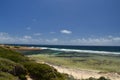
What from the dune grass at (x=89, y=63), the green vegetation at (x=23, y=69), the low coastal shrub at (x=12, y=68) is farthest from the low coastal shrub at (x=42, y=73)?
the dune grass at (x=89, y=63)

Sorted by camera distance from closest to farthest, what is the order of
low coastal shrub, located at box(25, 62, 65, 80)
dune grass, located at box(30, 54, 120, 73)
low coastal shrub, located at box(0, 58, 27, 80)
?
low coastal shrub, located at box(0, 58, 27, 80) → low coastal shrub, located at box(25, 62, 65, 80) → dune grass, located at box(30, 54, 120, 73)

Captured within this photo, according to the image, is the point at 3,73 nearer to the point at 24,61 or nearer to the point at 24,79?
the point at 24,79

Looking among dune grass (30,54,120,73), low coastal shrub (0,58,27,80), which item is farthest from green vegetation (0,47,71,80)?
dune grass (30,54,120,73)

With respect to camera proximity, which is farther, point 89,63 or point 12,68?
point 89,63

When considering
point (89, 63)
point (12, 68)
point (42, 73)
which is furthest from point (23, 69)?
point (89, 63)

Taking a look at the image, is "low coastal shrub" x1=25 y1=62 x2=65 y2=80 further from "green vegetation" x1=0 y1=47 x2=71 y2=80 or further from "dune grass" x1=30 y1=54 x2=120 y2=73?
"dune grass" x1=30 y1=54 x2=120 y2=73

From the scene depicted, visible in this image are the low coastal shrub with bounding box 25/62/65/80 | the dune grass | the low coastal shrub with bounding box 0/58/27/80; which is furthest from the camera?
the dune grass

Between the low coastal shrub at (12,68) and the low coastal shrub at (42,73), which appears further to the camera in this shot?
the low coastal shrub at (42,73)

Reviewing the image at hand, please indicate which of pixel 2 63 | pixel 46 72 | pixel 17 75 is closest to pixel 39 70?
pixel 46 72

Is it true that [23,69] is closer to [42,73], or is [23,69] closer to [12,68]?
[12,68]

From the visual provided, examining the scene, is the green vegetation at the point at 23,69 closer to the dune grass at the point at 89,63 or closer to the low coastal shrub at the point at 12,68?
the low coastal shrub at the point at 12,68

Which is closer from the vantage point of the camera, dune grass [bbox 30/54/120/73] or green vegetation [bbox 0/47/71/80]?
green vegetation [bbox 0/47/71/80]
